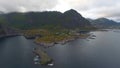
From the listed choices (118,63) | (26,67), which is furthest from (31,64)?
(118,63)

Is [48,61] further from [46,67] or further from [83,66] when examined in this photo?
[83,66]

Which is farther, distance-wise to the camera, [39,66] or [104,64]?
[104,64]

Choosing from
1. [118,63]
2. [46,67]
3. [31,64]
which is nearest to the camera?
[46,67]

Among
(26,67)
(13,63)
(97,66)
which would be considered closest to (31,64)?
(26,67)

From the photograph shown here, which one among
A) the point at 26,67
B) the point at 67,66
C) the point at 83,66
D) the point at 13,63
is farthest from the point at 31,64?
the point at 83,66

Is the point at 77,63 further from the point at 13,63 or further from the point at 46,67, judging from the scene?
the point at 13,63

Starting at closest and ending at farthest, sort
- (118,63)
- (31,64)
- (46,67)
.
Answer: (46,67)
(31,64)
(118,63)

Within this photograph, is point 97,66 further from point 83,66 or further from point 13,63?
point 13,63

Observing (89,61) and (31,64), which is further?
(89,61)
